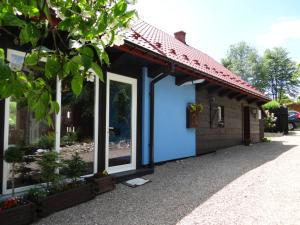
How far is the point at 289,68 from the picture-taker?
47.2 m

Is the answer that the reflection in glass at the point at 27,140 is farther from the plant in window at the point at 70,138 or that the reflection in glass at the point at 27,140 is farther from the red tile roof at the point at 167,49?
the red tile roof at the point at 167,49

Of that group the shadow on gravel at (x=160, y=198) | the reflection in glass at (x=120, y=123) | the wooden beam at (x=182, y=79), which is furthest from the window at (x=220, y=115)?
the reflection in glass at (x=120, y=123)

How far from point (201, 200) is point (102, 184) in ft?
5.71

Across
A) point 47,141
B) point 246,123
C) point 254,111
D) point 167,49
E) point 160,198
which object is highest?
point 167,49

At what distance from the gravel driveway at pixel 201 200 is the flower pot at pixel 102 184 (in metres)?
0.12

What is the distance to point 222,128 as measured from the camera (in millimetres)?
11547

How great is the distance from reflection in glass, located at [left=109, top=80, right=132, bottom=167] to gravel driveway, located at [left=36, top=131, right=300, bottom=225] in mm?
803

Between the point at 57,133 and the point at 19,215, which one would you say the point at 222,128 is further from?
the point at 19,215

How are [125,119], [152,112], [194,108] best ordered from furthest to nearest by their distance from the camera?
[194,108]
[152,112]
[125,119]

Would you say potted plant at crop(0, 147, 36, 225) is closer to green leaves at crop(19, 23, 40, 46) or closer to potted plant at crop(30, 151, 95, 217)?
potted plant at crop(30, 151, 95, 217)

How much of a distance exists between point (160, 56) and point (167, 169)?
2.82 m

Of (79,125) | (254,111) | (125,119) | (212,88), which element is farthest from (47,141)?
(254,111)

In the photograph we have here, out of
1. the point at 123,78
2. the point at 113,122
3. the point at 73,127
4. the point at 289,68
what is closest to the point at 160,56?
the point at 123,78

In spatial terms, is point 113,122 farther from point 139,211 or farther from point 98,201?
point 139,211
